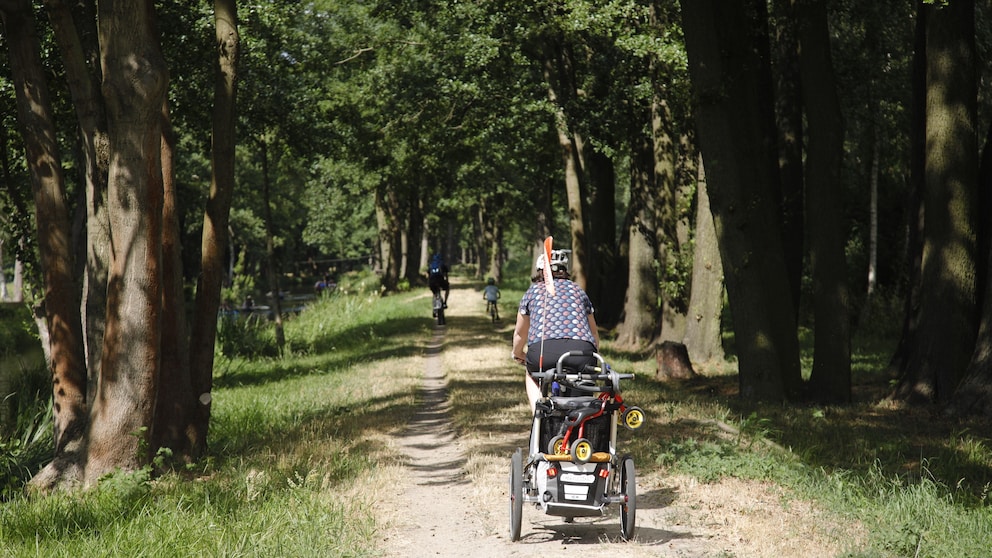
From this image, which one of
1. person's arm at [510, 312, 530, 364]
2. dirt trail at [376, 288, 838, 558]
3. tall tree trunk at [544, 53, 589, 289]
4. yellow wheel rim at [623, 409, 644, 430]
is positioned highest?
tall tree trunk at [544, 53, 589, 289]

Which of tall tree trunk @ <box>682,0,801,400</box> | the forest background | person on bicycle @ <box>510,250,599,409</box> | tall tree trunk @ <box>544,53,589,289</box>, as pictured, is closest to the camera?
person on bicycle @ <box>510,250,599,409</box>

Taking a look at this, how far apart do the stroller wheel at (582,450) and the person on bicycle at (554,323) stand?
1.91ft

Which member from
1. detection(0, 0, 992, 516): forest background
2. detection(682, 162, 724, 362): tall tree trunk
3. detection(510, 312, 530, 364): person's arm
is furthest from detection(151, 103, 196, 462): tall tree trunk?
detection(682, 162, 724, 362): tall tree trunk

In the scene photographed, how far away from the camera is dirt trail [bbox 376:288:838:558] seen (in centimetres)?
639

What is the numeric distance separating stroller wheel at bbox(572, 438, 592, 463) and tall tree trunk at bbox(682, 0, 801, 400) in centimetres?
683

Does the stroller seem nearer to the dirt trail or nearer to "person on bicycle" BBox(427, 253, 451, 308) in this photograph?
the dirt trail

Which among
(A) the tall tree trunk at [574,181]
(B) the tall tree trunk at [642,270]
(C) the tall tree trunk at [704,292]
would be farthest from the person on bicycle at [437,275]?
(C) the tall tree trunk at [704,292]

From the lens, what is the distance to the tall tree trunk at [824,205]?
504 inches

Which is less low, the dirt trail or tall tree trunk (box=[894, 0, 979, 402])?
tall tree trunk (box=[894, 0, 979, 402])

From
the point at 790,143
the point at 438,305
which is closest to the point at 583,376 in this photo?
the point at 790,143

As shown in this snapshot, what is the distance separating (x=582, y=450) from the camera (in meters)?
6.25

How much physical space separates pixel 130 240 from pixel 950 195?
953 centimetres

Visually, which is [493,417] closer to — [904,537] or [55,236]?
[55,236]

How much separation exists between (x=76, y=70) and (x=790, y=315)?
29.7ft
